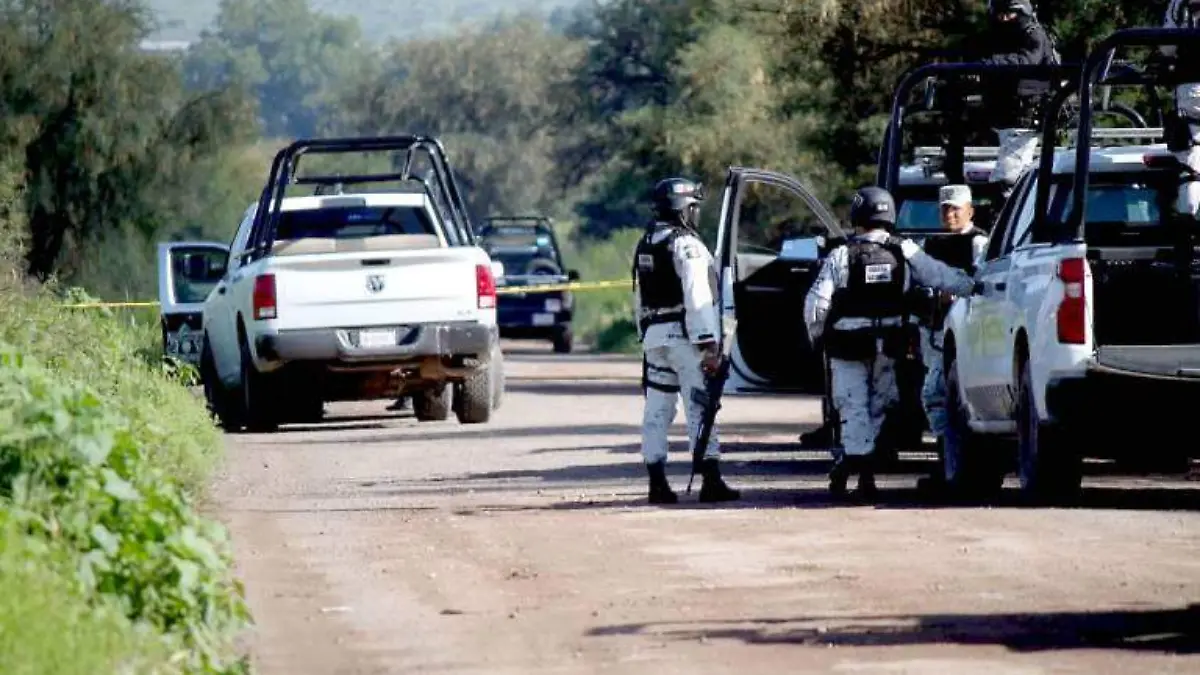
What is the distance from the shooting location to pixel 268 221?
2406 cm

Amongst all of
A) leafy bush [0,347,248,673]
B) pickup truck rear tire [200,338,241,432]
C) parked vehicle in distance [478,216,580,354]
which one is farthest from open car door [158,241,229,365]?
leafy bush [0,347,248,673]

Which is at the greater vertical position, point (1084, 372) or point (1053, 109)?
point (1053, 109)

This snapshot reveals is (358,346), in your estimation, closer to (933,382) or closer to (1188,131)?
(933,382)

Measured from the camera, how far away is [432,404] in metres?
25.4

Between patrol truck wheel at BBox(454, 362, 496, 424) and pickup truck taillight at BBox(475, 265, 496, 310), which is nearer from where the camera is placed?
pickup truck taillight at BBox(475, 265, 496, 310)

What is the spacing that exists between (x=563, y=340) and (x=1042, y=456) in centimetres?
3191

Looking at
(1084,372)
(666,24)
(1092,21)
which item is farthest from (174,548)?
(666,24)

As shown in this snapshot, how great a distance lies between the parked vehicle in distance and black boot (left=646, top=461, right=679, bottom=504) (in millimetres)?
28613

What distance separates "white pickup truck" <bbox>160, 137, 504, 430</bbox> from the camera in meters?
23.3

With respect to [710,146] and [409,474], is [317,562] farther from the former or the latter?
[710,146]

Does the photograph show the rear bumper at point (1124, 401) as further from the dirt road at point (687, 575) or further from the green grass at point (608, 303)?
the green grass at point (608, 303)

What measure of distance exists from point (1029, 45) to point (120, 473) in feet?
32.0

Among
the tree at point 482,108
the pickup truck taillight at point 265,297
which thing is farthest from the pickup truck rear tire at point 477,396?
the tree at point 482,108

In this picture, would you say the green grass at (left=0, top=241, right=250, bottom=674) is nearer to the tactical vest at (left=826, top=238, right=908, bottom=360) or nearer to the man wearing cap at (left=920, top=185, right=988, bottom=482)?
the tactical vest at (left=826, top=238, right=908, bottom=360)
